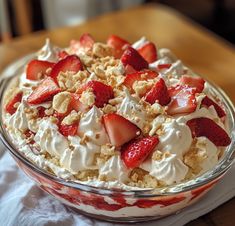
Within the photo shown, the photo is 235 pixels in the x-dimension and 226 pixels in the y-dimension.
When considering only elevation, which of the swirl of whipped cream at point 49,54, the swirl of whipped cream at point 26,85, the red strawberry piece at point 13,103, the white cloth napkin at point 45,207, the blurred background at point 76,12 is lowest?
the blurred background at point 76,12

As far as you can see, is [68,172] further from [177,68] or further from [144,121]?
[177,68]

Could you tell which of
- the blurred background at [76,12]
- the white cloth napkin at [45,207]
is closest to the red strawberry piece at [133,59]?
the white cloth napkin at [45,207]

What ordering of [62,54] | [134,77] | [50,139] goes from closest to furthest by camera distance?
1. [50,139]
2. [134,77]
3. [62,54]

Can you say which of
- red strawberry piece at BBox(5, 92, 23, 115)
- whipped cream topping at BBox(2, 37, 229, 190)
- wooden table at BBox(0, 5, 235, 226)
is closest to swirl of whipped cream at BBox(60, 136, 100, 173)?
whipped cream topping at BBox(2, 37, 229, 190)

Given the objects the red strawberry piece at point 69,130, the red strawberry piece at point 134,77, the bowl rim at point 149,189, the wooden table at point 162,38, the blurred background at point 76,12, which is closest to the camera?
the bowl rim at point 149,189

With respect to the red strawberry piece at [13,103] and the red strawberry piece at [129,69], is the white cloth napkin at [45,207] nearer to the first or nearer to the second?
the red strawberry piece at [13,103]

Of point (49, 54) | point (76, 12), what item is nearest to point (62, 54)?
point (49, 54)

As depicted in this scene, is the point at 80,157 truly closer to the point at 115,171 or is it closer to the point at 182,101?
the point at 115,171

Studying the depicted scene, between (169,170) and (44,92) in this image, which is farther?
(44,92)
